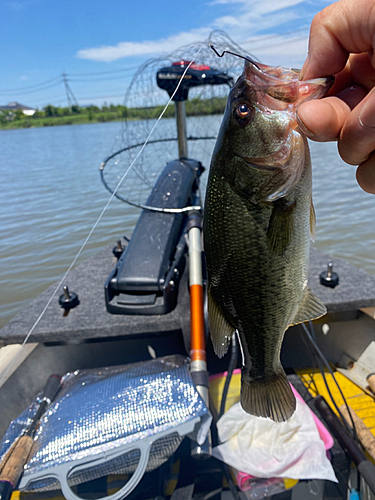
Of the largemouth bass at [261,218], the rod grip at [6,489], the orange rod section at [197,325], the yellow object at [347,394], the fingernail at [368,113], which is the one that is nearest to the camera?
the fingernail at [368,113]

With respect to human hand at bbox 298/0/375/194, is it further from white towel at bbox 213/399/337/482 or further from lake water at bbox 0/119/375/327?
lake water at bbox 0/119/375/327

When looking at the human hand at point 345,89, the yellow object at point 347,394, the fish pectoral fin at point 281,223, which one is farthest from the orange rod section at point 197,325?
the human hand at point 345,89

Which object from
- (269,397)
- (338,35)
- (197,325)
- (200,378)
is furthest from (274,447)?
(338,35)

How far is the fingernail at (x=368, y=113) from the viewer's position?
91 centimetres

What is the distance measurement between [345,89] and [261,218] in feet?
1.84

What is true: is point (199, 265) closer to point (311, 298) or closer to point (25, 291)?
point (311, 298)

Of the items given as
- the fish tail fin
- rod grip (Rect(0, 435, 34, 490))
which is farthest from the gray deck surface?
the fish tail fin

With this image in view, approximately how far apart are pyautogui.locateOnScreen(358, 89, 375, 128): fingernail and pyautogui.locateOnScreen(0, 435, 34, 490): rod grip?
2.45 metres

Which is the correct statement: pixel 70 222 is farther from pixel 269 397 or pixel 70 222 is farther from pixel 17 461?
pixel 269 397

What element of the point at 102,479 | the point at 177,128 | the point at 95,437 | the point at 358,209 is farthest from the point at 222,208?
the point at 358,209

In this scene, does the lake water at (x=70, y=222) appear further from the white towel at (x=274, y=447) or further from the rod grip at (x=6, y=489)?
the white towel at (x=274, y=447)

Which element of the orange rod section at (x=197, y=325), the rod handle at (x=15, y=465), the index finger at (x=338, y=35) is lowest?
the rod handle at (x=15, y=465)

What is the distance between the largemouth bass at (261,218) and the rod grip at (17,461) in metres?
1.60

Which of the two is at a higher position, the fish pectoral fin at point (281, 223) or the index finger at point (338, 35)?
the index finger at point (338, 35)
